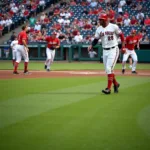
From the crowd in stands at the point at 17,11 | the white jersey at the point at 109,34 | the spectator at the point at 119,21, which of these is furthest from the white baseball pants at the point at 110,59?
the crowd in stands at the point at 17,11

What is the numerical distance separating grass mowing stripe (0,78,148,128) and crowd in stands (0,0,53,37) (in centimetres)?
2305

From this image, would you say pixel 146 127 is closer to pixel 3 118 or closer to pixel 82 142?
pixel 82 142

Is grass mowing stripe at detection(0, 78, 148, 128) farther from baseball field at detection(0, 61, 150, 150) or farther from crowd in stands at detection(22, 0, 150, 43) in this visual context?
crowd in stands at detection(22, 0, 150, 43)

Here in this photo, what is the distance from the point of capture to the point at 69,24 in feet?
105

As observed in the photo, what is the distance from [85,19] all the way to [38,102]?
73.8 ft

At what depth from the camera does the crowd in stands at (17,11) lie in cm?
3497

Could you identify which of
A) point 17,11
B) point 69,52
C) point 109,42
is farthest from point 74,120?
point 17,11

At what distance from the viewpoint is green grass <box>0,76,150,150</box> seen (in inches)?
235

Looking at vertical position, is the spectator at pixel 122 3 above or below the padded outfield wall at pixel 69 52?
above

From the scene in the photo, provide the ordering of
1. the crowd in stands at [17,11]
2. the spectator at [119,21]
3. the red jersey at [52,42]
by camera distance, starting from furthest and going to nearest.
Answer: the crowd in stands at [17,11], the spectator at [119,21], the red jersey at [52,42]

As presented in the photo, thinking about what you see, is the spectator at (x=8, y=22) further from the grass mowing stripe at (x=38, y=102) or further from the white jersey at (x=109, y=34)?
the white jersey at (x=109, y=34)

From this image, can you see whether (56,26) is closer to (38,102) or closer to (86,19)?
(86,19)

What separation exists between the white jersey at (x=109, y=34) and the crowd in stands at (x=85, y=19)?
16941 mm

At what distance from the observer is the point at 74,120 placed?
24.8ft
